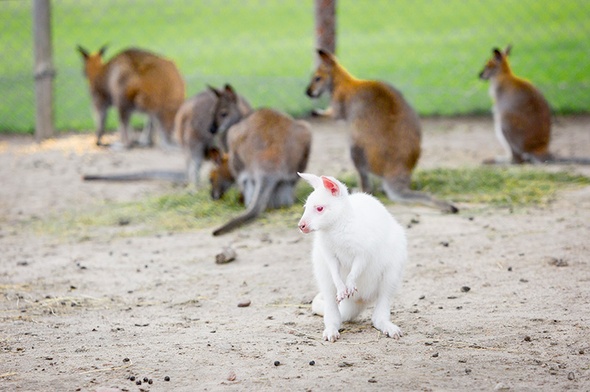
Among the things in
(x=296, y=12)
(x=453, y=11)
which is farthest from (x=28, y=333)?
(x=296, y=12)

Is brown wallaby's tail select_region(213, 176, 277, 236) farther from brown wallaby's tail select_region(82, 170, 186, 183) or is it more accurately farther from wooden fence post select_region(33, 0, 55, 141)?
wooden fence post select_region(33, 0, 55, 141)

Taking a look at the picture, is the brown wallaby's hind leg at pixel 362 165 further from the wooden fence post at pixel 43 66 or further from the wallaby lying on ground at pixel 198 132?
the wooden fence post at pixel 43 66

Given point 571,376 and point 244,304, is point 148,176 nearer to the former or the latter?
point 244,304

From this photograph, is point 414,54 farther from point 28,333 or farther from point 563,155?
point 28,333

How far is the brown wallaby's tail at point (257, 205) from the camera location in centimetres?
599

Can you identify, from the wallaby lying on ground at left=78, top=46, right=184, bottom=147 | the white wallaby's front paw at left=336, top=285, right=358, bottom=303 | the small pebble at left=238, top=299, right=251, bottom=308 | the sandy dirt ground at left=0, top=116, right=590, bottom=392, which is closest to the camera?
the sandy dirt ground at left=0, top=116, right=590, bottom=392

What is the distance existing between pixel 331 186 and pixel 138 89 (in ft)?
18.7

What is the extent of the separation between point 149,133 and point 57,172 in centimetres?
145

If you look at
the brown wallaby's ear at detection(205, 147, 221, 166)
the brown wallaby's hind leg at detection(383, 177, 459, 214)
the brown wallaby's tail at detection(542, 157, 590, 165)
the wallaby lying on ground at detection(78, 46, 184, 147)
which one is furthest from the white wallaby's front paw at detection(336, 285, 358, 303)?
the wallaby lying on ground at detection(78, 46, 184, 147)

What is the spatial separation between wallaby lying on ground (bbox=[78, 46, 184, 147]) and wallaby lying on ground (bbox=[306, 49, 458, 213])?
2468 mm

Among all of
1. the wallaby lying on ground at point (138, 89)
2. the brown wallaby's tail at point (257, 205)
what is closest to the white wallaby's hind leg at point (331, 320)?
the brown wallaby's tail at point (257, 205)

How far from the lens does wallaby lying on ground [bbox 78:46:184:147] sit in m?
→ 9.02

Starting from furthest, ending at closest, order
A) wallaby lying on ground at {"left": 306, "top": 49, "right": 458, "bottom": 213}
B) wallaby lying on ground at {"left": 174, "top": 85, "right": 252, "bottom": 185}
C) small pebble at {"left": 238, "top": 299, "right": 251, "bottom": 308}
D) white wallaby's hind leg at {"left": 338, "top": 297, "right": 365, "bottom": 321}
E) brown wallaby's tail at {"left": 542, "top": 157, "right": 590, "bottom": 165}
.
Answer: wallaby lying on ground at {"left": 174, "top": 85, "right": 252, "bottom": 185} → brown wallaby's tail at {"left": 542, "top": 157, "right": 590, "bottom": 165} → wallaby lying on ground at {"left": 306, "top": 49, "right": 458, "bottom": 213} → small pebble at {"left": 238, "top": 299, "right": 251, "bottom": 308} → white wallaby's hind leg at {"left": 338, "top": 297, "right": 365, "bottom": 321}

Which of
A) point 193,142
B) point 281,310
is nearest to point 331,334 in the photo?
point 281,310
